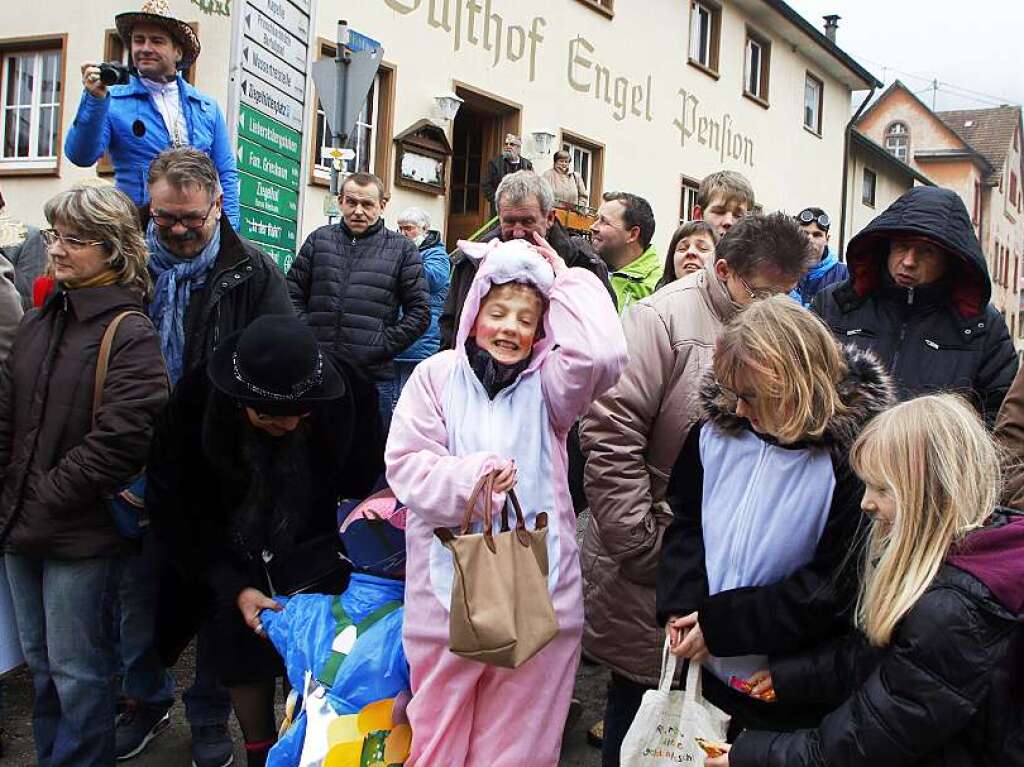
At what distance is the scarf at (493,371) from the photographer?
8.79 feet

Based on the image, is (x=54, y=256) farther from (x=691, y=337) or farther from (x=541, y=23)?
(x=541, y=23)

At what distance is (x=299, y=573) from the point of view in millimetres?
2990

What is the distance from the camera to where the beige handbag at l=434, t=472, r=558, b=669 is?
2297 millimetres

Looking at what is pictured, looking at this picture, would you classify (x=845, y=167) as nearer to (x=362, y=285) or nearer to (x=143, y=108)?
(x=362, y=285)

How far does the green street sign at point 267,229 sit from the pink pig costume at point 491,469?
395cm

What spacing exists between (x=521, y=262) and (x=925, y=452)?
44.7 inches

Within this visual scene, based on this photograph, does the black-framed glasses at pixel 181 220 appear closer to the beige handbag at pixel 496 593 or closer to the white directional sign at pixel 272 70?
the beige handbag at pixel 496 593

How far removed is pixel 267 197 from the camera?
21.6 feet

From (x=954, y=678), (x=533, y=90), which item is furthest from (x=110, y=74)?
(x=533, y=90)

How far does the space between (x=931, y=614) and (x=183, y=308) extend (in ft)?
8.80

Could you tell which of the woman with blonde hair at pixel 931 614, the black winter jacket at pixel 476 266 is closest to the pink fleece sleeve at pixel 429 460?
the woman with blonde hair at pixel 931 614

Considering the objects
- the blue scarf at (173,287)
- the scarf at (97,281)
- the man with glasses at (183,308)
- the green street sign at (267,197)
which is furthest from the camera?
the green street sign at (267,197)

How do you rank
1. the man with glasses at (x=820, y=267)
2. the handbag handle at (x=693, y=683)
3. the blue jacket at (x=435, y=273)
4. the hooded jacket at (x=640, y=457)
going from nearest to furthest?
the handbag handle at (x=693, y=683) → the hooded jacket at (x=640, y=457) → the man with glasses at (x=820, y=267) → the blue jacket at (x=435, y=273)

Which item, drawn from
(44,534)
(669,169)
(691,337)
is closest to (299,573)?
(44,534)
